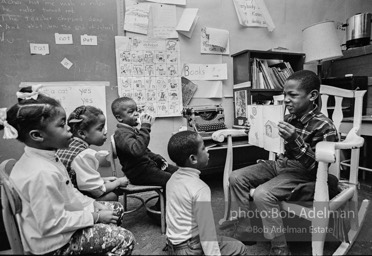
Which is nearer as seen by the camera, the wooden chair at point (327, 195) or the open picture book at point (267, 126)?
the wooden chair at point (327, 195)

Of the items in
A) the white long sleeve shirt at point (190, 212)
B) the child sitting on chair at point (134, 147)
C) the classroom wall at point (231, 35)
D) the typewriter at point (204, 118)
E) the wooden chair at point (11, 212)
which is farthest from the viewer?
the classroom wall at point (231, 35)

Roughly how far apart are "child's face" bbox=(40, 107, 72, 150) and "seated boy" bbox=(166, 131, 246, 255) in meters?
0.45

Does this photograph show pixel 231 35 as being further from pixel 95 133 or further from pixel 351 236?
pixel 351 236

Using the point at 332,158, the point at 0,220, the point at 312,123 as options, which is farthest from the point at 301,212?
the point at 0,220

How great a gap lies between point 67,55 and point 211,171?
1.80m

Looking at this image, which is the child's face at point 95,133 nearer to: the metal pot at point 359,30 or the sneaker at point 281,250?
the sneaker at point 281,250

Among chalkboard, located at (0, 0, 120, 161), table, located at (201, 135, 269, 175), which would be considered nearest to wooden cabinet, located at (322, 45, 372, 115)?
table, located at (201, 135, 269, 175)

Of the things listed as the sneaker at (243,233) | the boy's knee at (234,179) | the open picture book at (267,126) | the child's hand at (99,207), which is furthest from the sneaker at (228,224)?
the child's hand at (99,207)

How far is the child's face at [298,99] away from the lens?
1.29 meters

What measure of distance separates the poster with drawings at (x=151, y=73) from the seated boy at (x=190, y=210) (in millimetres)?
1273

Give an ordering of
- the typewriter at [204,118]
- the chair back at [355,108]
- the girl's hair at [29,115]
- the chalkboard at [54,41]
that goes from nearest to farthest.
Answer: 1. the girl's hair at [29,115]
2. the chair back at [355,108]
3. the chalkboard at [54,41]
4. the typewriter at [204,118]

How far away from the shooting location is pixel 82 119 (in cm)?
130

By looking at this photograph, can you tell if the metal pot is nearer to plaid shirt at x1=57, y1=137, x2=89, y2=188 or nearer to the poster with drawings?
the poster with drawings

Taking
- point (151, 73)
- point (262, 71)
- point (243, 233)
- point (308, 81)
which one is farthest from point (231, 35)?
point (243, 233)
